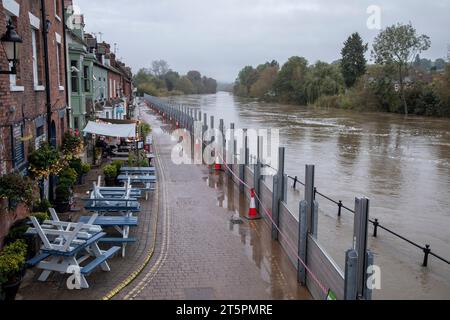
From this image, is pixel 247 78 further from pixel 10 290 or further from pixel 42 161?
pixel 10 290

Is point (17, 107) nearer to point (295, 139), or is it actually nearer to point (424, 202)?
point (424, 202)

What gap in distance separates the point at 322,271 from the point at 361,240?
1.60 meters

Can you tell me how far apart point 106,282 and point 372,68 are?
73230 millimetres

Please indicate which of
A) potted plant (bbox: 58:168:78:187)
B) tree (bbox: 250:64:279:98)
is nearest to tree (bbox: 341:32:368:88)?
tree (bbox: 250:64:279:98)

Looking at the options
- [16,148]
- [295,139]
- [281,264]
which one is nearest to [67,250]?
[16,148]

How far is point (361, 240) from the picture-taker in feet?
20.0

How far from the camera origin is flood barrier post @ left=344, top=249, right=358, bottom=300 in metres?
6.18

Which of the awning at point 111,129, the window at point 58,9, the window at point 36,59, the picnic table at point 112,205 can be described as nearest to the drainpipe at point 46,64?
the window at point 36,59

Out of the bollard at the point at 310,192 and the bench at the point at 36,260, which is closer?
the bench at the point at 36,260

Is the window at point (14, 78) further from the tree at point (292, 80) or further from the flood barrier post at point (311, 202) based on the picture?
the tree at point (292, 80)

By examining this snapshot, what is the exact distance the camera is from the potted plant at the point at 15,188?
26.1ft

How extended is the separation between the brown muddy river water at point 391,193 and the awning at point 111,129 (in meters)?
6.05

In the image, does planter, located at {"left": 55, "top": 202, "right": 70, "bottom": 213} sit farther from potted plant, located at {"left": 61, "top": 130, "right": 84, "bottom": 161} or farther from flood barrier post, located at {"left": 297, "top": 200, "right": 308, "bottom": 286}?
flood barrier post, located at {"left": 297, "top": 200, "right": 308, "bottom": 286}

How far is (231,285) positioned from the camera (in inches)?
326
